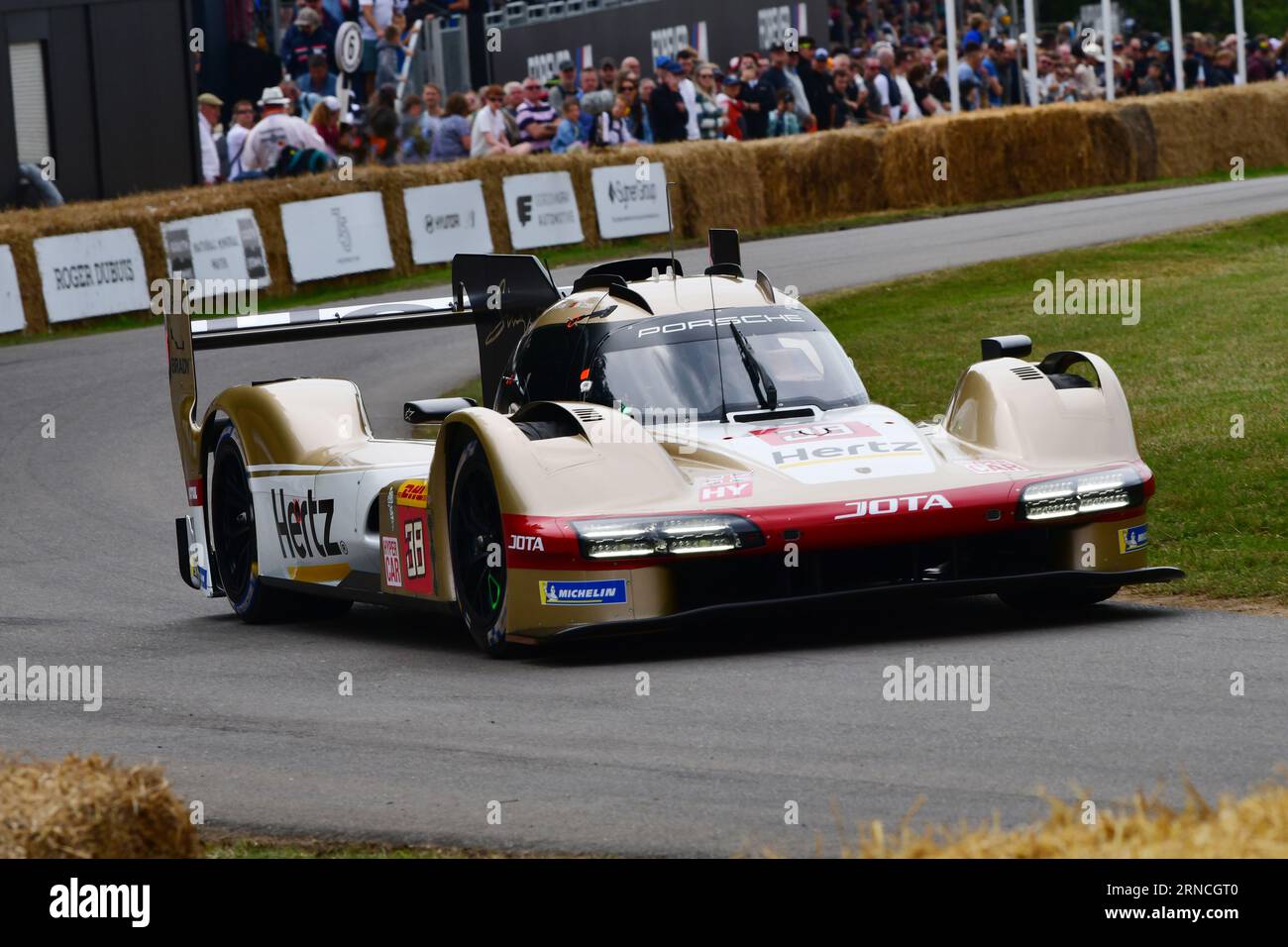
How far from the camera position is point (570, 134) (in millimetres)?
28109

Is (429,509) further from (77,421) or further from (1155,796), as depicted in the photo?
(77,421)

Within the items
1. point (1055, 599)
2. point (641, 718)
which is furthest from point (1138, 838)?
point (1055, 599)

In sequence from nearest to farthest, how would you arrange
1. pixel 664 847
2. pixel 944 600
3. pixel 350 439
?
pixel 664 847, pixel 944 600, pixel 350 439

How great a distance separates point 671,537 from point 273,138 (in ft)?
58.4

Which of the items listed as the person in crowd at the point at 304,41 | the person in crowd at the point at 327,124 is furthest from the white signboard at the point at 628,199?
the person in crowd at the point at 304,41

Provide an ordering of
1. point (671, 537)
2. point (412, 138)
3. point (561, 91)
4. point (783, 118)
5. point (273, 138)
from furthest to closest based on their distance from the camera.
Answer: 1. point (783, 118)
2. point (561, 91)
3. point (412, 138)
4. point (273, 138)
5. point (671, 537)

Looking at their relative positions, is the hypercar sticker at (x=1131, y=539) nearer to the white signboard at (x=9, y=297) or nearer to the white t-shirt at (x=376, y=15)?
the white signboard at (x=9, y=297)

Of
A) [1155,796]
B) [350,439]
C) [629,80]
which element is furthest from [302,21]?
[1155,796]

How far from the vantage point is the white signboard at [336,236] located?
24.0 m

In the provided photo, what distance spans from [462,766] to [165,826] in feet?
5.79

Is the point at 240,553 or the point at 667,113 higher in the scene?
the point at 667,113

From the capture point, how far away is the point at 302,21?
28656 mm

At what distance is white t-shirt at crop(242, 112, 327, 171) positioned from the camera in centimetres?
2483

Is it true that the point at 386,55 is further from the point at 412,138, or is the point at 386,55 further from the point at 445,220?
the point at 445,220
